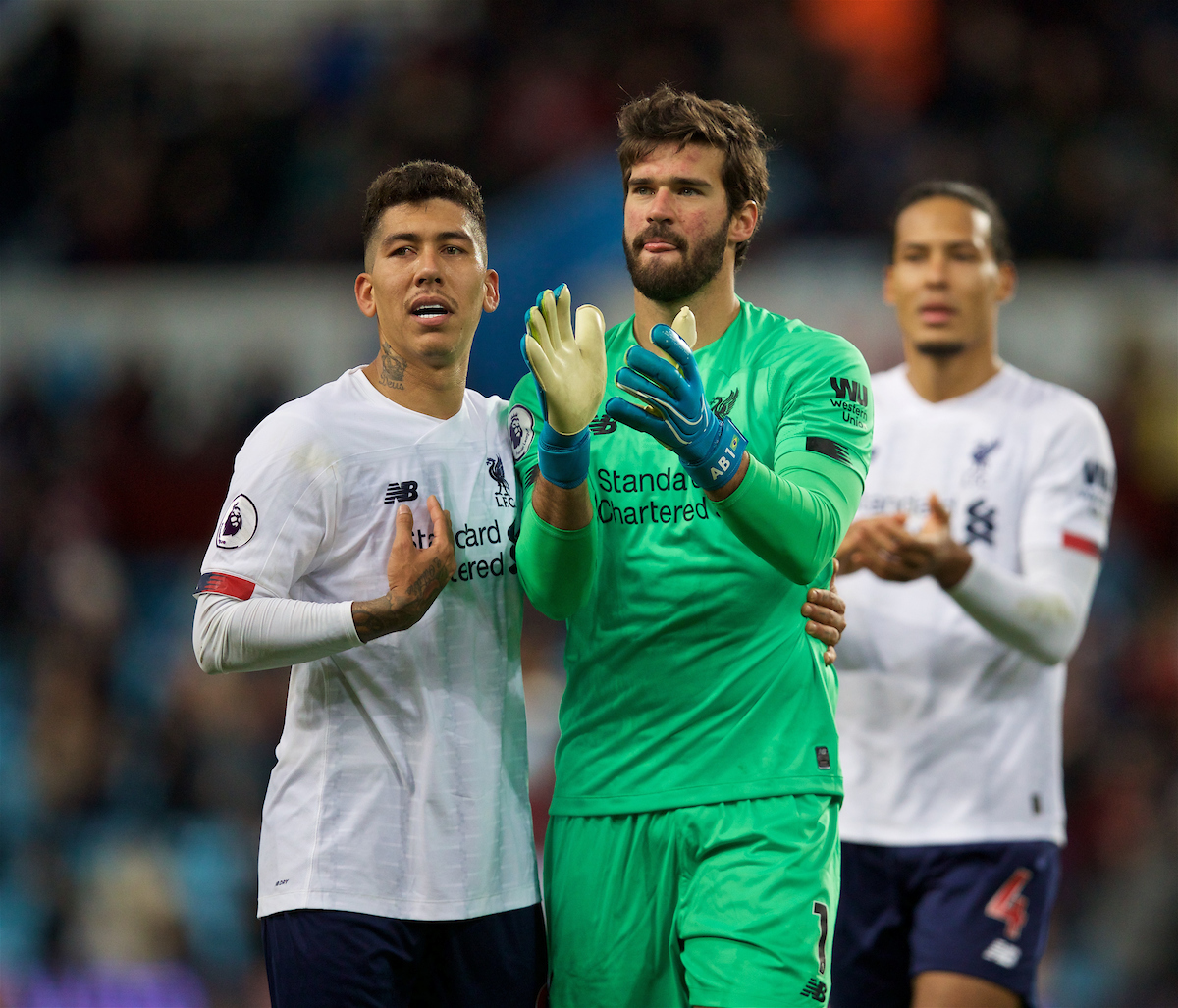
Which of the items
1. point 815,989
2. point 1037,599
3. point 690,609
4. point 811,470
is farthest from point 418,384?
point 1037,599

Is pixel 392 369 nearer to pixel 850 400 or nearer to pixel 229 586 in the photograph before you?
pixel 229 586

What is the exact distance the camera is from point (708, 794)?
3801 millimetres

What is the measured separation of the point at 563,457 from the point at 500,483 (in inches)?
19.7

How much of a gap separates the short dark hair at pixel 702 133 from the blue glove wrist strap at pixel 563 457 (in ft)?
2.96

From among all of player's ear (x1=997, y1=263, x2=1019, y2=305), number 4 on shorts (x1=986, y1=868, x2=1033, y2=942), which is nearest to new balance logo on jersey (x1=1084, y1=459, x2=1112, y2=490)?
player's ear (x1=997, y1=263, x2=1019, y2=305)

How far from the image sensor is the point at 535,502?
146 inches

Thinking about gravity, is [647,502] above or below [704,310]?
below

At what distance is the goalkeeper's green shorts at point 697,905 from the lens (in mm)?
3674

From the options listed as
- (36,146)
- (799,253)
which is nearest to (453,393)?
(799,253)

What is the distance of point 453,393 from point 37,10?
41.2ft

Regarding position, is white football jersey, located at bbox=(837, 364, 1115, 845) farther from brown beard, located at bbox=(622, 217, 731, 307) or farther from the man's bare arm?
the man's bare arm

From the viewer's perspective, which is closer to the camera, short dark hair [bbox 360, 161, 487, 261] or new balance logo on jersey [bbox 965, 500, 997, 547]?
short dark hair [bbox 360, 161, 487, 261]

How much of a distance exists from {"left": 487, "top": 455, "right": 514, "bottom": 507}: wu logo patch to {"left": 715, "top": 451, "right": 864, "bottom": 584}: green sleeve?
717mm

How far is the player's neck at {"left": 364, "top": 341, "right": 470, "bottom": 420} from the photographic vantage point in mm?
4027
